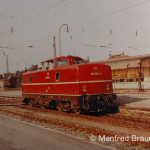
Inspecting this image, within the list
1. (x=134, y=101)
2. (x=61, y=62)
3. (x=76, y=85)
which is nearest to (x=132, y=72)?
(x=134, y=101)

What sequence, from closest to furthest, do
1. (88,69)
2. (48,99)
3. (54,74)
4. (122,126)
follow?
(122,126) → (88,69) → (54,74) → (48,99)

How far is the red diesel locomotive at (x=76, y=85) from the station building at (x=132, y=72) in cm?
1748

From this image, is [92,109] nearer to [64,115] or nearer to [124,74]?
[64,115]

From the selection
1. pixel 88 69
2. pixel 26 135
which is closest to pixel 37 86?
pixel 88 69

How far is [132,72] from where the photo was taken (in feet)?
105

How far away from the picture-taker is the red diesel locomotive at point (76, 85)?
11383 millimetres

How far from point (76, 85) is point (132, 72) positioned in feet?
74.0

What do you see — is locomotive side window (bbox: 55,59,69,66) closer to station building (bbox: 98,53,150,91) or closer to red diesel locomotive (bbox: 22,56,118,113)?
red diesel locomotive (bbox: 22,56,118,113)

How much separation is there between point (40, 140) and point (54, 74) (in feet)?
20.9

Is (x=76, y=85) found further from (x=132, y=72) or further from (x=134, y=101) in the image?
(x=132, y=72)

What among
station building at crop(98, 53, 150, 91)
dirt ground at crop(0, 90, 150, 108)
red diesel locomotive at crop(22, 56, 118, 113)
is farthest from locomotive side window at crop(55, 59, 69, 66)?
station building at crop(98, 53, 150, 91)

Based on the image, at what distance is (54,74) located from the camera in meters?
12.9

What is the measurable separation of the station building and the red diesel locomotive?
57.4 feet

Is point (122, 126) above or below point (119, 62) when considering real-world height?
below
